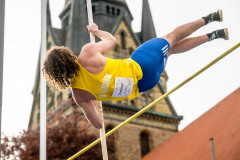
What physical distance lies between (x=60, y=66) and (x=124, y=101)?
2260cm

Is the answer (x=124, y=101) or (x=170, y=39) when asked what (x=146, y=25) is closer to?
(x=124, y=101)

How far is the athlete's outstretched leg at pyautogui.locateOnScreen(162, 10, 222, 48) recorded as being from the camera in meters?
4.08

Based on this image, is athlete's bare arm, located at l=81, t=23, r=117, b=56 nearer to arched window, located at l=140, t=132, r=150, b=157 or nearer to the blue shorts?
the blue shorts

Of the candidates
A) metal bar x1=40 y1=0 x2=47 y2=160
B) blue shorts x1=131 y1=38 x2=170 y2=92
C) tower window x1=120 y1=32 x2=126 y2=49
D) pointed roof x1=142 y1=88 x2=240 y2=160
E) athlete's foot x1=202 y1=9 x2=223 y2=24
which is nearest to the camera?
blue shorts x1=131 y1=38 x2=170 y2=92

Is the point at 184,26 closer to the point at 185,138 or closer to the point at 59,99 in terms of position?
the point at 185,138

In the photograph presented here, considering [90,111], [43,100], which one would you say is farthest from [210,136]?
[90,111]

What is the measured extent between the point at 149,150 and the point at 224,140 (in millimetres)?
9577

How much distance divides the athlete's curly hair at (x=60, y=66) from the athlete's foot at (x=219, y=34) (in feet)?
4.80

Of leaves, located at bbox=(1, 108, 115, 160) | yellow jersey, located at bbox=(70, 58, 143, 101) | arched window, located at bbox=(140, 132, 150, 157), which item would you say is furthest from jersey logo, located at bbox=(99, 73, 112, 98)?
arched window, located at bbox=(140, 132, 150, 157)

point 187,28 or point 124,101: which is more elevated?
point 124,101

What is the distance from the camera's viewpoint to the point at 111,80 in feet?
12.3

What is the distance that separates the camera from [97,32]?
415 centimetres

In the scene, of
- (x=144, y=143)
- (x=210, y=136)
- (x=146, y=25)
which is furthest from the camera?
(x=146, y=25)

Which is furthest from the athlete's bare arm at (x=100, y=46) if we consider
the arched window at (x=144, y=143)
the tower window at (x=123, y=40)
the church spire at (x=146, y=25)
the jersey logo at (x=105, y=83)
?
the church spire at (x=146, y=25)
